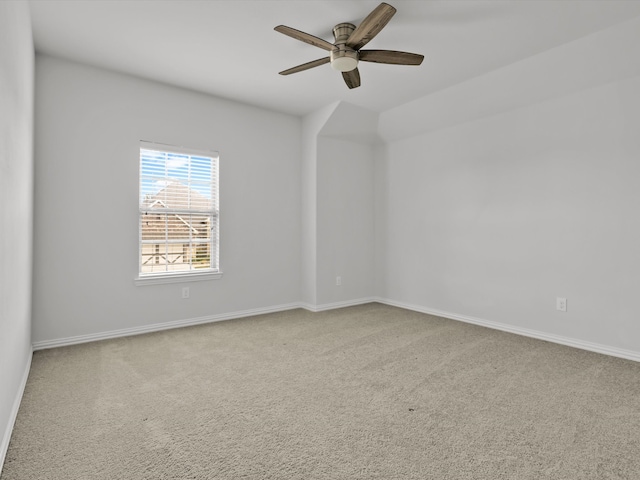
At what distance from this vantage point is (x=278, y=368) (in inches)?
109

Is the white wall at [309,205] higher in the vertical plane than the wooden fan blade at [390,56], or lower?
lower

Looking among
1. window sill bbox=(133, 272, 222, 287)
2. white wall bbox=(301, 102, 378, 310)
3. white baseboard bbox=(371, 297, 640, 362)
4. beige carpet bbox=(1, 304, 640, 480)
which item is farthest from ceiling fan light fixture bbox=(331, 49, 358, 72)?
white baseboard bbox=(371, 297, 640, 362)

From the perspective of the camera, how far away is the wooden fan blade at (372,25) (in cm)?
212

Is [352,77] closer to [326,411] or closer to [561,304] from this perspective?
[326,411]

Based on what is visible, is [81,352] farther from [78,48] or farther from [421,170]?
[421,170]

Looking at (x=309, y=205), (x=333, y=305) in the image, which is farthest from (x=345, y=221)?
(x=333, y=305)

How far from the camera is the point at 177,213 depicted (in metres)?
3.98

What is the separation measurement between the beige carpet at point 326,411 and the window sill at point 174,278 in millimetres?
586

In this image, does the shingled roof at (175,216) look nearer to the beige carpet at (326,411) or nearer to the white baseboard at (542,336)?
the beige carpet at (326,411)

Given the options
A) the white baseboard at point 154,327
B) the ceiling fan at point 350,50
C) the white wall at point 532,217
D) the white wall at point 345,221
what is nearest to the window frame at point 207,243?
the white baseboard at point 154,327

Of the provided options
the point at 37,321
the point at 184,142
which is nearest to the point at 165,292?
the point at 37,321

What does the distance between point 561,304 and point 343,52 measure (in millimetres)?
3012

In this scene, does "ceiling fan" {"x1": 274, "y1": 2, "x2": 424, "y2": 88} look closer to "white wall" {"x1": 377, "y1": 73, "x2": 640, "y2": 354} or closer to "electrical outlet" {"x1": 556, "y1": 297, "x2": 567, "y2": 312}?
"white wall" {"x1": 377, "y1": 73, "x2": 640, "y2": 354}

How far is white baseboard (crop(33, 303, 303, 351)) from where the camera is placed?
3.26 m
